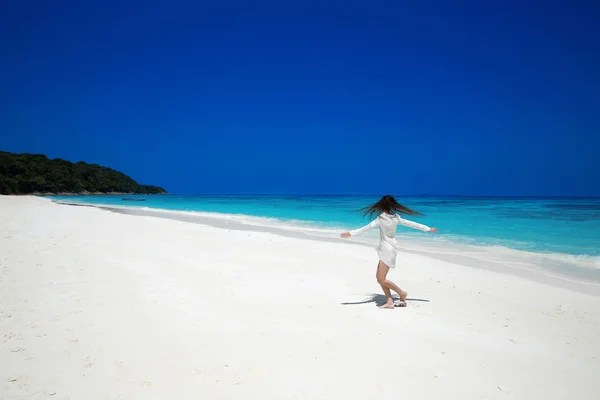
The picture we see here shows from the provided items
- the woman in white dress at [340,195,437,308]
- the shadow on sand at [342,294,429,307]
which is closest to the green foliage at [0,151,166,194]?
the shadow on sand at [342,294,429,307]

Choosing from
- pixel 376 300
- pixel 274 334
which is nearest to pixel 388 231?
pixel 376 300

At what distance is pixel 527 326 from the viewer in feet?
16.2

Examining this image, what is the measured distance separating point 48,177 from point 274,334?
104526 millimetres

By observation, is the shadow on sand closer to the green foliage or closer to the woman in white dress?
the woman in white dress

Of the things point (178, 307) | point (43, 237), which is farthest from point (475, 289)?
point (43, 237)

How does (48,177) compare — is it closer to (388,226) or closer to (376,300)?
(376,300)

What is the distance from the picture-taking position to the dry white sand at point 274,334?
10.5 ft

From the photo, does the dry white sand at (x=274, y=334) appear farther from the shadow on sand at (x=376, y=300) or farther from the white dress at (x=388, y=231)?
the white dress at (x=388, y=231)

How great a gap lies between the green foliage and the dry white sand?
85.8m

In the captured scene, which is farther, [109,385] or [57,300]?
[57,300]

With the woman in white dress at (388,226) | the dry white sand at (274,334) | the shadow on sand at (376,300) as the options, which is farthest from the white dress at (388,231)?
the dry white sand at (274,334)

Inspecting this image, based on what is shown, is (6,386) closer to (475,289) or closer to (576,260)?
(475,289)

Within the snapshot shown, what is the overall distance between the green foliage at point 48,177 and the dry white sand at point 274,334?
3377 inches

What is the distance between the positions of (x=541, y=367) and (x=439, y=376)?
1.24m
